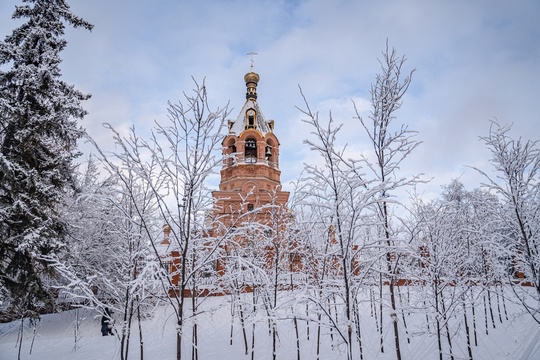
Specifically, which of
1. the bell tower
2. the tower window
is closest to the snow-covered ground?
the bell tower

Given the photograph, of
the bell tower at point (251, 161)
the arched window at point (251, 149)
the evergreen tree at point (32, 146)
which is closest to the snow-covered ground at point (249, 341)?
the evergreen tree at point (32, 146)

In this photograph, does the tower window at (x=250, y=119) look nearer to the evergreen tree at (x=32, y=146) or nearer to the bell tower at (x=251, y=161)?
the bell tower at (x=251, y=161)

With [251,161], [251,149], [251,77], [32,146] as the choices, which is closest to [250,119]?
[251,149]

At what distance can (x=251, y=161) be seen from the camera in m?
28.3

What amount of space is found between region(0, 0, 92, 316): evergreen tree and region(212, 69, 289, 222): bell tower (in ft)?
53.9

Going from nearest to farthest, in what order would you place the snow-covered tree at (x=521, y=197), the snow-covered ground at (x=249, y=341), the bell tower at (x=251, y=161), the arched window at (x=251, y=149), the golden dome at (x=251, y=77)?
the snow-covered tree at (x=521, y=197) → the snow-covered ground at (x=249, y=341) → the bell tower at (x=251, y=161) → the arched window at (x=251, y=149) → the golden dome at (x=251, y=77)

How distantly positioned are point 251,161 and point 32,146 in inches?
785

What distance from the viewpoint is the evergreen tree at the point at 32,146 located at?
860cm

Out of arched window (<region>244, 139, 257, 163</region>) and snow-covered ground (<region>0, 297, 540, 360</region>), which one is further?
arched window (<region>244, 139, 257, 163</region>)

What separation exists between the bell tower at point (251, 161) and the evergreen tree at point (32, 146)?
16441 millimetres

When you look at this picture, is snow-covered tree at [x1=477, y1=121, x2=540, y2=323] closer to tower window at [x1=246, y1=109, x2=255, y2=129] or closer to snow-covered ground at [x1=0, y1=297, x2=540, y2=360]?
snow-covered ground at [x1=0, y1=297, x2=540, y2=360]

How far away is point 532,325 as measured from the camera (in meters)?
13.5

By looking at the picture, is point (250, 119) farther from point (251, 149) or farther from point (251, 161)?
point (251, 161)

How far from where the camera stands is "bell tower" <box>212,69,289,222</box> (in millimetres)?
26500
